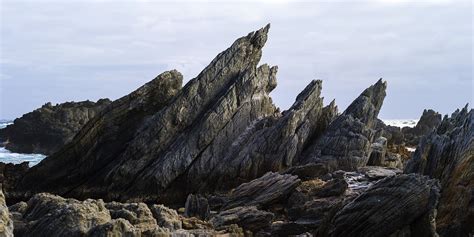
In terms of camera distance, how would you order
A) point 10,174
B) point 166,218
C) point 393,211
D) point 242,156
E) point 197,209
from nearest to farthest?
1. point 393,211
2. point 166,218
3. point 197,209
4. point 242,156
5. point 10,174

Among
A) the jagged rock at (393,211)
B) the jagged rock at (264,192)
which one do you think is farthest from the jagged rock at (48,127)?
the jagged rock at (393,211)

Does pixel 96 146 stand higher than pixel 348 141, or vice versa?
pixel 348 141

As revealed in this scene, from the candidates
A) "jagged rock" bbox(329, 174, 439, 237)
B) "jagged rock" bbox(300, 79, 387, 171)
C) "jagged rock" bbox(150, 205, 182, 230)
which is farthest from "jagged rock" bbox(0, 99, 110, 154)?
"jagged rock" bbox(329, 174, 439, 237)

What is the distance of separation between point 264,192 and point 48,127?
60.9 m

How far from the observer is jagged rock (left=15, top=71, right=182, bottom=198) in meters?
41.0

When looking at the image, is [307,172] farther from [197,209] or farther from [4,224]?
[4,224]

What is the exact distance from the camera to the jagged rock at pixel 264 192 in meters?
28.3

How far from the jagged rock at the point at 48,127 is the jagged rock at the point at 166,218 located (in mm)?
61769

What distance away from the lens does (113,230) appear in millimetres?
14102

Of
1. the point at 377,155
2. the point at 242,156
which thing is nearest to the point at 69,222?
the point at 242,156

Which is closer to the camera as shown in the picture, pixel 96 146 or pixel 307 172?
pixel 307 172

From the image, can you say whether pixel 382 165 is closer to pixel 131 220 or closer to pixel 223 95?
pixel 223 95

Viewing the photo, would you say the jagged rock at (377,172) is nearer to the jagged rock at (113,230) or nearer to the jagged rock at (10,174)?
the jagged rock at (113,230)

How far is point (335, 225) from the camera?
63.5 ft
